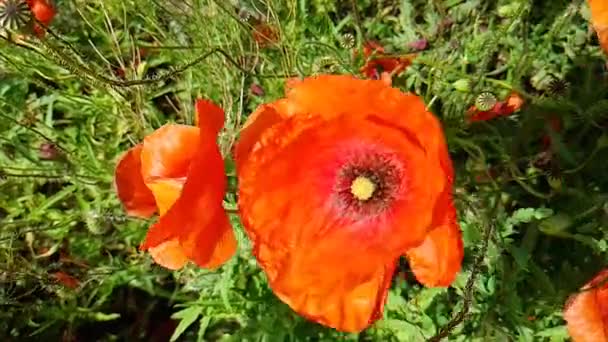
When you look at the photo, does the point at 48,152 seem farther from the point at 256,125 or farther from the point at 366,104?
the point at 366,104

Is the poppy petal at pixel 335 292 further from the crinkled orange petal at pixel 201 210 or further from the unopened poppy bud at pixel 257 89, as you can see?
the unopened poppy bud at pixel 257 89

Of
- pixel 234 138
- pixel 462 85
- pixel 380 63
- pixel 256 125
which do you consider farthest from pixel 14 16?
pixel 380 63

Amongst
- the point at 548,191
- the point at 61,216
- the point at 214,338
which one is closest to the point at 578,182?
the point at 548,191

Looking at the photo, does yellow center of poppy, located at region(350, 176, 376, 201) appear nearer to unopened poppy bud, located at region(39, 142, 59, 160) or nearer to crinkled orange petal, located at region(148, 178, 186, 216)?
crinkled orange petal, located at region(148, 178, 186, 216)

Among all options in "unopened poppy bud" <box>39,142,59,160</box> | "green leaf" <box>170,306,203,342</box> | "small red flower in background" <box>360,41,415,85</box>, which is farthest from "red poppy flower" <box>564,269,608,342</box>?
"unopened poppy bud" <box>39,142,59,160</box>

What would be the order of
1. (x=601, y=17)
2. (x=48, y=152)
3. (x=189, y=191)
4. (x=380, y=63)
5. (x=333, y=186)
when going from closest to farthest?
(x=189, y=191), (x=601, y=17), (x=333, y=186), (x=380, y=63), (x=48, y=152)

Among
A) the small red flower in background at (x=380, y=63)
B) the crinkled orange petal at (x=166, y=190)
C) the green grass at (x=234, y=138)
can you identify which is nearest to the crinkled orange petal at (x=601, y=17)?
the green grass at (x=234, y=138)

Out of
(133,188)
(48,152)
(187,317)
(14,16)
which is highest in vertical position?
(14,16)

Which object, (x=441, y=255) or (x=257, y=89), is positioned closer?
(x=441, y=255)
